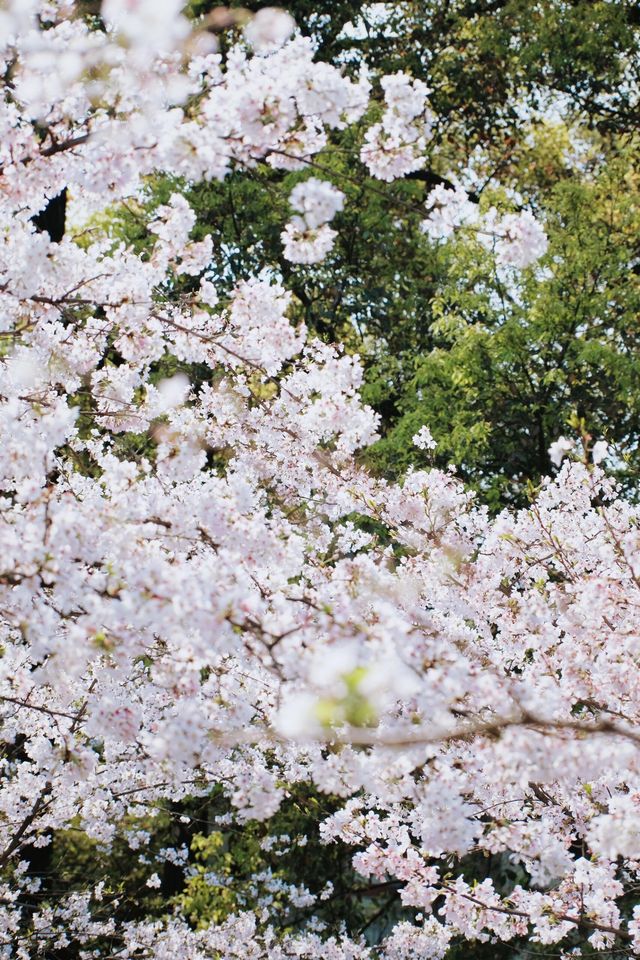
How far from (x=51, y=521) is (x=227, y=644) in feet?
2.68

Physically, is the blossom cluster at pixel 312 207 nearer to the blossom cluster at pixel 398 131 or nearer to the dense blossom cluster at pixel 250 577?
the dense blossom cluster at pixel 250 577

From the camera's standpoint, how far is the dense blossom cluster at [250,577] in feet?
11.1

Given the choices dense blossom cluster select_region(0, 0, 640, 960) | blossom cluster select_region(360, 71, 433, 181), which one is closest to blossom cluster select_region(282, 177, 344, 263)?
dense blossom cluster select_region(0, 0, 640, 960)

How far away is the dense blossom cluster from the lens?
3385 mm

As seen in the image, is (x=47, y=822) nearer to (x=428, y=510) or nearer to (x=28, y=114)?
(x=428, y=510)

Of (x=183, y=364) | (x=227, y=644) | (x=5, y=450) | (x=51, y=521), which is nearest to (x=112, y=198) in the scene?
(x=5, y=450)

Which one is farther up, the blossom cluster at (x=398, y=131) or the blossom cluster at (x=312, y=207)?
the blossom cluster at (x=398, y=131)

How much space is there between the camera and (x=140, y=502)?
4.12 meters

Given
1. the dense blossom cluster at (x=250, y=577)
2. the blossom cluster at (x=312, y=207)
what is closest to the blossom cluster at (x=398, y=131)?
the dense blossom cluster at (x=250, y=577)

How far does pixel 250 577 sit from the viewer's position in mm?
4449

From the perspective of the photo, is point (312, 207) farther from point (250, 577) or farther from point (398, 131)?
point (250, 577)

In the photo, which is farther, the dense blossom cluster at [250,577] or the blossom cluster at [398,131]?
the blossom cluster at [398,131]

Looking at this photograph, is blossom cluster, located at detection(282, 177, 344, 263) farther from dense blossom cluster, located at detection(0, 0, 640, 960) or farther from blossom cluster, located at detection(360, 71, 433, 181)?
blossom cluster, located at detection(360, 71, 433, 181)

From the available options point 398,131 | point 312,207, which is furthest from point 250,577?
point 398,131
